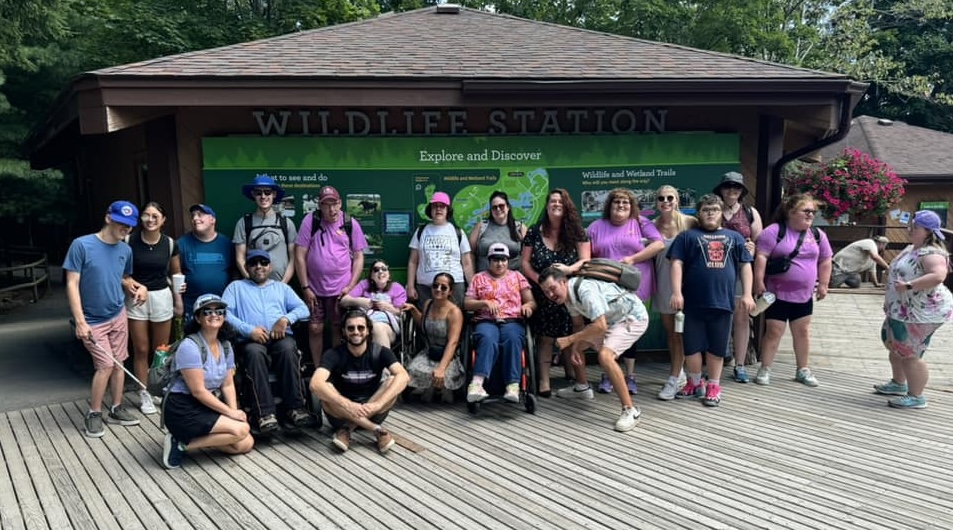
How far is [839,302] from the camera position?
987 centimetres

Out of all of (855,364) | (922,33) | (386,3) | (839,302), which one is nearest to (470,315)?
(855,364)

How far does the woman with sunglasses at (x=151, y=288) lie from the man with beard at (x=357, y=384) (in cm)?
152

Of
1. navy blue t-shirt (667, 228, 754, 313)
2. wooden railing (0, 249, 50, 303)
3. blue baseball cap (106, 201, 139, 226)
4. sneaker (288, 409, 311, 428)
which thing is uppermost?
blue baseball cap (106, 201, 139, 226)

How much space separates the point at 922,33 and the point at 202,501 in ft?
89.4

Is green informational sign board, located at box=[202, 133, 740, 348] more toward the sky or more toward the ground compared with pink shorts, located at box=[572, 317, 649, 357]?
more toward the sky

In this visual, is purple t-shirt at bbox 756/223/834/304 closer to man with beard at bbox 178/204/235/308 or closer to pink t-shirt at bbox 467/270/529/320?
pink t-shirt at bbox 467/270/529/320

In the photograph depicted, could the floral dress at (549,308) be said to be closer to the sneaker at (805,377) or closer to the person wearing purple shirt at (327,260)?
the person wearing purple shirt at (327,260)

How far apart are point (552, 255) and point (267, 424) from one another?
237 centimetres

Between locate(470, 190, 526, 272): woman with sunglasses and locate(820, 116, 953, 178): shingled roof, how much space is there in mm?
12017

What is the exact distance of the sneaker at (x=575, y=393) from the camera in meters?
4.89

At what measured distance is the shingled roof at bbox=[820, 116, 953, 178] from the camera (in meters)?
14.6

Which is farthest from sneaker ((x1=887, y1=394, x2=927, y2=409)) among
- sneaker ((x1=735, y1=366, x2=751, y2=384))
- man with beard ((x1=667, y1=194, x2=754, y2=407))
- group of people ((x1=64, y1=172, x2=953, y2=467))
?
man with beard ((x1=667, y1=194, x2=754, y2=407))

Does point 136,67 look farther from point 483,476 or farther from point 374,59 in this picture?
point 483,476

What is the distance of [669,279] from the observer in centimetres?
499
